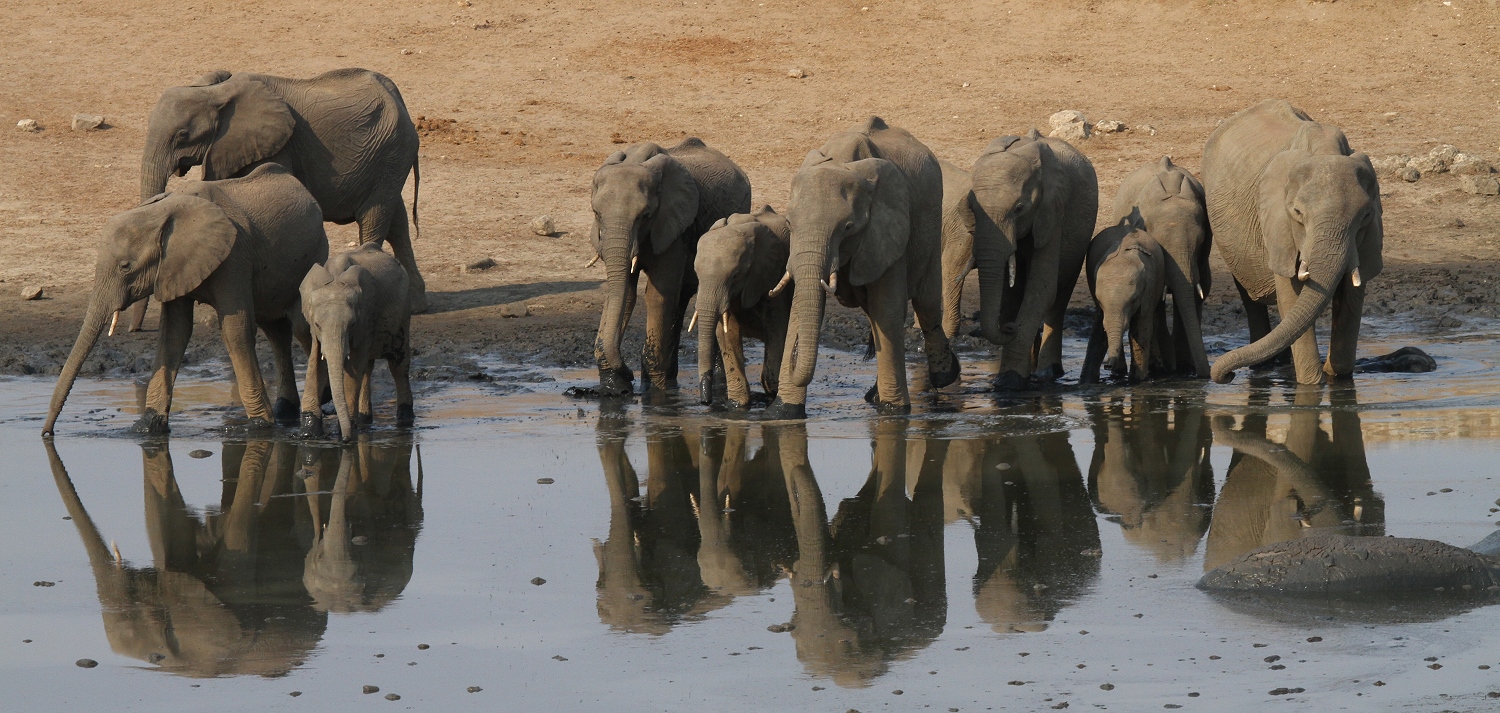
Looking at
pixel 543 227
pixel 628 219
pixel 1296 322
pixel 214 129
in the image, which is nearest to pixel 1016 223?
pixel 1296 322

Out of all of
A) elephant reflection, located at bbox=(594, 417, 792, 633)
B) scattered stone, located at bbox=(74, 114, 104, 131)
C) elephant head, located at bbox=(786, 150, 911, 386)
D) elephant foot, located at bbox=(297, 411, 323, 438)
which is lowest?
scattered stone, located at bbox=(74, 114, 104, 131)

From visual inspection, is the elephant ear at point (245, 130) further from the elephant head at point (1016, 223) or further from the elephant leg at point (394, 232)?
the elephant head at point (1016, 223)

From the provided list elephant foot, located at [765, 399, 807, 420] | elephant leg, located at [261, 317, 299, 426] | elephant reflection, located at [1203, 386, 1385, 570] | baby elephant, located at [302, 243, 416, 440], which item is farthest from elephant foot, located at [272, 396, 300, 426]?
elephant reflection, located at [1203, 386, 1385, 570]

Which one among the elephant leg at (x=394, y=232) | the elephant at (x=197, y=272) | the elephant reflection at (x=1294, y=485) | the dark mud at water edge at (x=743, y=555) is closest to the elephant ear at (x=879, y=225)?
the dark mud at water edge at (x=743, y=555)

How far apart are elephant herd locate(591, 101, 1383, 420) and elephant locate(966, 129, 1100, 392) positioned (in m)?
0.01

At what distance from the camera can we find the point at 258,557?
7.80 metres

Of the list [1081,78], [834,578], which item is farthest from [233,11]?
[834,578]

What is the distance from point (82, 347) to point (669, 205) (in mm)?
3774

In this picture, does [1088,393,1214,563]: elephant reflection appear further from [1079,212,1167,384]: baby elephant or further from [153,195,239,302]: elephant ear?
[153,195,239,302]: elephant ear

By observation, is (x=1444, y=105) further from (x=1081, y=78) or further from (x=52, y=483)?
(x=52, y=483)

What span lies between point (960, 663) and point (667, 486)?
3255 mm

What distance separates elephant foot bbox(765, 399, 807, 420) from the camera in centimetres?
1106

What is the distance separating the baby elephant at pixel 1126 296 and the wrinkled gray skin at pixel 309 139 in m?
5.58

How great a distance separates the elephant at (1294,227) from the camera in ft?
37.0
